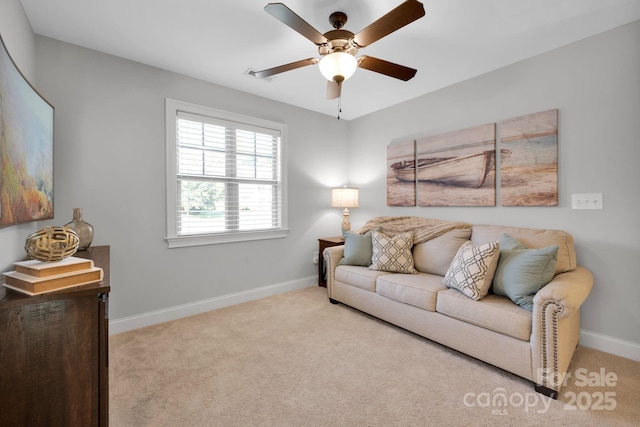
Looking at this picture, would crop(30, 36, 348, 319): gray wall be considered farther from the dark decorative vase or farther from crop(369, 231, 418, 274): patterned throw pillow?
crop(369, 231, 418, 274): patterned throw pillow

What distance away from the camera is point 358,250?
10.7 feet

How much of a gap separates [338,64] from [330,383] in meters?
2.08

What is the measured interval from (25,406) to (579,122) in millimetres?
3802

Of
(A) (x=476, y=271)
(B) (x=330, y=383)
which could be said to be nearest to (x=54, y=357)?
(B) (x=330, y=383)

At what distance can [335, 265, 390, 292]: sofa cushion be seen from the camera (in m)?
2.92

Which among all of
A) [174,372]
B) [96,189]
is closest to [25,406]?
[174,372]

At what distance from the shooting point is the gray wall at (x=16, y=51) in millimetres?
1550

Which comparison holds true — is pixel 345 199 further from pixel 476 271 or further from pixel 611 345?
pixel 611 345

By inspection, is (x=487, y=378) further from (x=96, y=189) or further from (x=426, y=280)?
(x=96, y=189)

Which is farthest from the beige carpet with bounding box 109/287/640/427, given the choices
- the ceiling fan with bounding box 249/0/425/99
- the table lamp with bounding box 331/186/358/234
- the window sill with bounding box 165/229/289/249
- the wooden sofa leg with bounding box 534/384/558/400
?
the ceiling fan with bounding box 249/0/425/99

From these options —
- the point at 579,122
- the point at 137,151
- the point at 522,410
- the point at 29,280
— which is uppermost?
the point at 579,122

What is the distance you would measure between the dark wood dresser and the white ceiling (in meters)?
1.95

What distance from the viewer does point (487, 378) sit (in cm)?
198

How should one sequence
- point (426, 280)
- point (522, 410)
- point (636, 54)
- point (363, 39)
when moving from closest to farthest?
point (522, 410) < point (363, 39) < point (636, 54) < point (426, 280)
